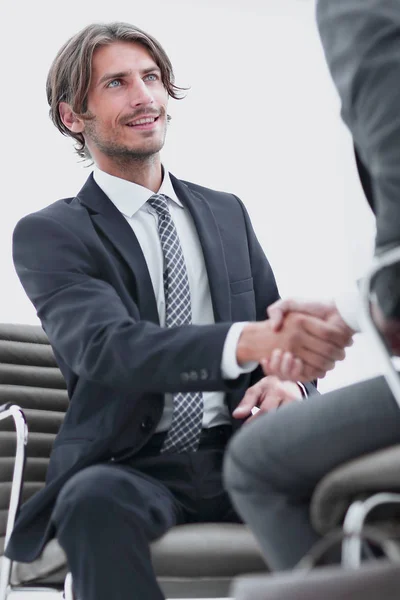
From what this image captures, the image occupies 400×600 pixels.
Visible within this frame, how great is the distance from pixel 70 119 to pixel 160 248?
581 millimetres

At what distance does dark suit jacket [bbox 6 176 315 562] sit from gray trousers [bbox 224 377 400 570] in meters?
0.37

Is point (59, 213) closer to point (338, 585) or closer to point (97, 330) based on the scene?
point (97, 330)

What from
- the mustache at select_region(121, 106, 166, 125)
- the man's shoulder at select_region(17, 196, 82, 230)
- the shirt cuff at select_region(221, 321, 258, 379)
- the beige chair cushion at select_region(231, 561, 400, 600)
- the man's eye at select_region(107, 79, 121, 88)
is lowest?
the beige chair cushion at select_region(231, 561, 400, 600)

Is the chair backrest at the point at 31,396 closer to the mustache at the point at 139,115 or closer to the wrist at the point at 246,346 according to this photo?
the mustache at the point at 139,115

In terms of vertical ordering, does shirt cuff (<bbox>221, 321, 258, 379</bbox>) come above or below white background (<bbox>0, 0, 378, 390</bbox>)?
below

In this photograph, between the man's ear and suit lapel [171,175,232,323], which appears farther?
the man's ear

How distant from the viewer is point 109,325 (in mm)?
1854

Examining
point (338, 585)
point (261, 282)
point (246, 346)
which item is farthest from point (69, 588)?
point (338, 585)

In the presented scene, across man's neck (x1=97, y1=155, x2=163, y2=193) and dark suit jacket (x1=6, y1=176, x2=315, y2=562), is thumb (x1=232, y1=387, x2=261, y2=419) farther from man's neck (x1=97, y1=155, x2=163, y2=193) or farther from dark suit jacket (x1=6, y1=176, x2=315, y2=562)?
man's neck (x1=97, y1=155, x2=163, y2=193)

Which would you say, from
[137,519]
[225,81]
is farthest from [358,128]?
[225,81]

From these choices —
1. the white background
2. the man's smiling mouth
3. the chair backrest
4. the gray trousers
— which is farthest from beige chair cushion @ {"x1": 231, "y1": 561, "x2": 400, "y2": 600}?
the white background

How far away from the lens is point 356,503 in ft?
3.89

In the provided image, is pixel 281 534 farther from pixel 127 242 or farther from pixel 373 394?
pixel 127 242

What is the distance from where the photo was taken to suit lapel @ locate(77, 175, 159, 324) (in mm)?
2102
